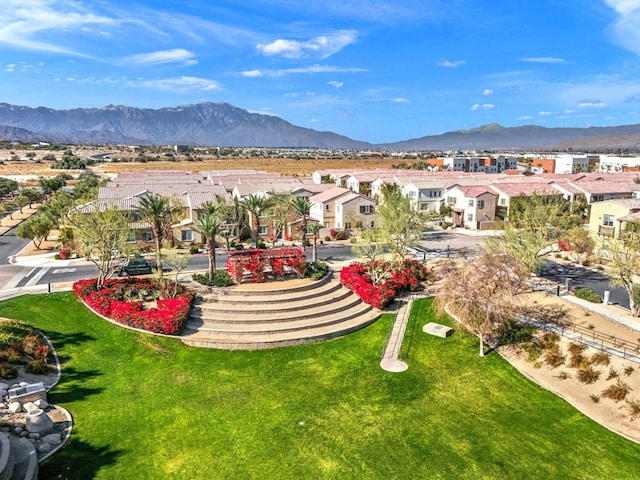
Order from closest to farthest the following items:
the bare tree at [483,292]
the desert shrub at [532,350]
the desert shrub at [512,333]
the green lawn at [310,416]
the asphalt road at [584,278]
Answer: the green lawn at [310,416]
the bare tree at [483,292]
the desert shrub at [532,350]
the desert shrub at [512,333]
the asphalt road at [584,278]

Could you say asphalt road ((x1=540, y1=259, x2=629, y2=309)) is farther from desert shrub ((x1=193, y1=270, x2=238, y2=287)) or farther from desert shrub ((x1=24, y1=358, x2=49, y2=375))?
desert shrub ((x1=24, y1=358, x2=49, y2=375))

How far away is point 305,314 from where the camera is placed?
Result: 3188 cm

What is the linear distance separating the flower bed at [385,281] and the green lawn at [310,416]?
533 centimetres

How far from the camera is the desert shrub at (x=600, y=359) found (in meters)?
25.5

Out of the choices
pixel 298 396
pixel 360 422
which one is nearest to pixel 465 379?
pixel 360 422

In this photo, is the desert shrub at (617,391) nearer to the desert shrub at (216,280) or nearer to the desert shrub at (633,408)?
the desert shrub at (633,408)

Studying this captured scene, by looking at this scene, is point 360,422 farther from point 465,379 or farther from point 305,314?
point 305,314

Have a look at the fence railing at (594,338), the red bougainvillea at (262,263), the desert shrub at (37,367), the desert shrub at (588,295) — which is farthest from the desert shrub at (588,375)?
the desert shrub at (37,367)

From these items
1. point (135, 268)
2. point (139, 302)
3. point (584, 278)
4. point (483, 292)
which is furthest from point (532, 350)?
point (135, 268)

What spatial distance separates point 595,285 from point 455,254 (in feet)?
48.1

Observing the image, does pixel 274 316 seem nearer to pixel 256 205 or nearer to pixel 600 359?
pixel 600 359

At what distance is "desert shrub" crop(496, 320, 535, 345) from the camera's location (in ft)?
96.8

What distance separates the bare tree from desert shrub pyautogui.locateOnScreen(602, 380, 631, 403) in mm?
6434

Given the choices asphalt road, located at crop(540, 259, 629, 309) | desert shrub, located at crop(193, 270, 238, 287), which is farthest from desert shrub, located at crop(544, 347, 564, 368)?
desert shrub, located at crop(193, 270, 238, 287)
